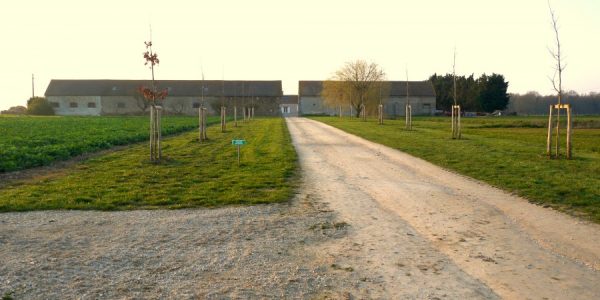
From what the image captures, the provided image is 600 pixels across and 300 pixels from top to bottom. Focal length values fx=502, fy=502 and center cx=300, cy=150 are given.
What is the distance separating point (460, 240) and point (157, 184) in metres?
6.69

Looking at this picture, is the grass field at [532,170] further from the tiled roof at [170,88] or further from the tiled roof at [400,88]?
the tiled roof at [400,88]

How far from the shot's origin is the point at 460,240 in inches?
244

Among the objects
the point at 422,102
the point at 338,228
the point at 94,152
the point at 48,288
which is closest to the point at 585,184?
the point at 338,228

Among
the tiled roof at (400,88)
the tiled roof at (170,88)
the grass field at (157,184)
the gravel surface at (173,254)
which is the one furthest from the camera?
the tiled roof at (400,88)

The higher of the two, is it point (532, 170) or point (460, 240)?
point (532, 170)

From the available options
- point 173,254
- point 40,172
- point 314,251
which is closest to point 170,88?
point 40,172

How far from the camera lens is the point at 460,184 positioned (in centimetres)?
1061

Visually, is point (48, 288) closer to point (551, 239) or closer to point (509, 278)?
point (509, 278)

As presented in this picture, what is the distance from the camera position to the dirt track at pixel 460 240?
4.71 m

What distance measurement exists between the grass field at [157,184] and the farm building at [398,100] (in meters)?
68.9

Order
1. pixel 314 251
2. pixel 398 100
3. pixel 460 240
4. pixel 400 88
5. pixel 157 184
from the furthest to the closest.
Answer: pixel 400 88
pixel 398 100
pixel 157 184
pixel 460 240
pixel 314 251

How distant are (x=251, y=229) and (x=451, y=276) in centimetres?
287

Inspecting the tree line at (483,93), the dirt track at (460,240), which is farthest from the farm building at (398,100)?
the dirt track at (460,240)

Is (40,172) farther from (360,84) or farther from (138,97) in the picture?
(138,97)
